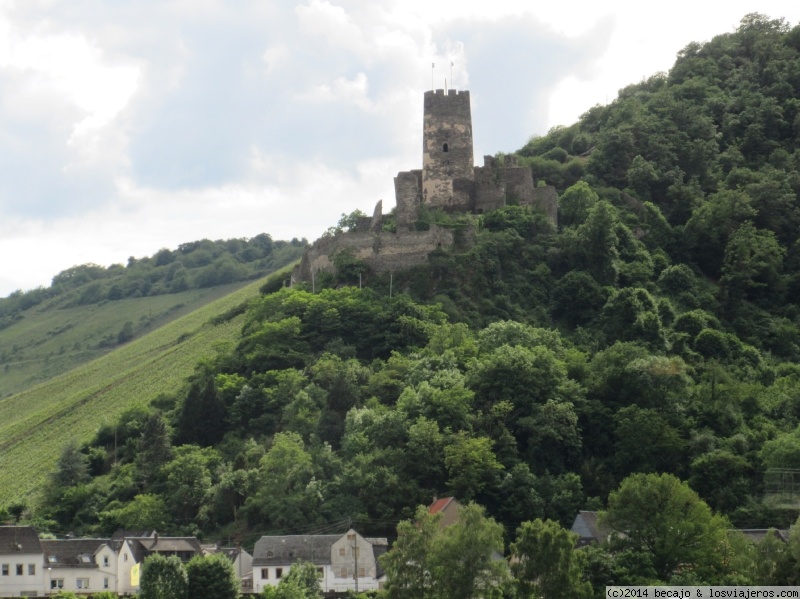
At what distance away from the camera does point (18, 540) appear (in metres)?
61.7

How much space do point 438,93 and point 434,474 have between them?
1269 inches

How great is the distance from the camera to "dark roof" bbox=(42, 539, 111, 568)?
61.9m

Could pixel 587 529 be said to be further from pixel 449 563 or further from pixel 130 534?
pixel 130 534

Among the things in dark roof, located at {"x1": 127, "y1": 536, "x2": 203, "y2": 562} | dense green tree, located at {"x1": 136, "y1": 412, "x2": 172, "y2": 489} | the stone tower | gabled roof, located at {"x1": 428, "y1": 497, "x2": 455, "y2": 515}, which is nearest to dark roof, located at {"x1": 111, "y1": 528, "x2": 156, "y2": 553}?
dark roof, located at {"x1": 127, "y1": 536, "x2": 203, "y2": 562}

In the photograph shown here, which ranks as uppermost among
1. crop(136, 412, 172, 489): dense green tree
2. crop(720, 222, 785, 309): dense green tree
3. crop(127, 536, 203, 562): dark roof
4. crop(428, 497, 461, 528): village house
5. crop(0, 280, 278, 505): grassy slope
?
crop(720, 222, 785, 309): dense green tree

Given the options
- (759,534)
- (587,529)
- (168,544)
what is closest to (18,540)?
(168,544)

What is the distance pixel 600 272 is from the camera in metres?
85.2

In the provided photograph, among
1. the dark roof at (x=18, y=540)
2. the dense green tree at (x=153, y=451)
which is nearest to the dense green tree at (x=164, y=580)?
the dark roof at (x=18, y=540)

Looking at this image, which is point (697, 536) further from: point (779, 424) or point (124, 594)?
point (124, 594)

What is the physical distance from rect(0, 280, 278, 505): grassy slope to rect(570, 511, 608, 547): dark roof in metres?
29.5

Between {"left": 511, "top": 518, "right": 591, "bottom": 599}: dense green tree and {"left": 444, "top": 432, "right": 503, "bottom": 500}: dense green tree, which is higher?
{"left": 444, "top": 432, "right": 503, "bottom": 500}: dense green tree

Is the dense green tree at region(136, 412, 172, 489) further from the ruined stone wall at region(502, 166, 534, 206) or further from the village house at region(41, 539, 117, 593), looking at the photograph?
the ruined stone wall at region(502, 166, 534, 206)

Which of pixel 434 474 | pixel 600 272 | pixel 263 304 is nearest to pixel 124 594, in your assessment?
pixel 434 474

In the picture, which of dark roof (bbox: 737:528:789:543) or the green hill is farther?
the green hill
